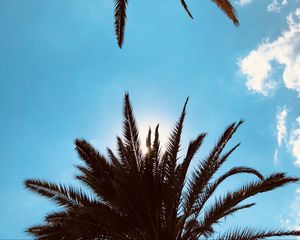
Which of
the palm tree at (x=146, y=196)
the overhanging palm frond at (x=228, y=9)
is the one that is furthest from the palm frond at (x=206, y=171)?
the overhanging palm frond at (x=228, y=9)

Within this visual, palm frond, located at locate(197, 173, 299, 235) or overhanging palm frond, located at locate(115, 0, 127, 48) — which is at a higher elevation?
overhanging palm frond, located at locate(115, 0, 127, 48)

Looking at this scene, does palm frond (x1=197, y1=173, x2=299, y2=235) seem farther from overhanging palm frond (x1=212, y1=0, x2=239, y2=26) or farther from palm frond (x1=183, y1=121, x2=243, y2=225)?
overhanging palm frond (x1=212, y1=0, x2=239, y2=26)

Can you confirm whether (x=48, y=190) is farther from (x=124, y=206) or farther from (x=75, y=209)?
(x=124, y=206)

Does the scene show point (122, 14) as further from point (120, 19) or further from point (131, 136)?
point (131, 136)

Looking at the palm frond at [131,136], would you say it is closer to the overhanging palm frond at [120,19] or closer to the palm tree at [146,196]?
the palm tree at [146,196]

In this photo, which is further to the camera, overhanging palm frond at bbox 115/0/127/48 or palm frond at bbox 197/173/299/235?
palm frond at bbox 197/173/299/235

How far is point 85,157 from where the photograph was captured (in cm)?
1092

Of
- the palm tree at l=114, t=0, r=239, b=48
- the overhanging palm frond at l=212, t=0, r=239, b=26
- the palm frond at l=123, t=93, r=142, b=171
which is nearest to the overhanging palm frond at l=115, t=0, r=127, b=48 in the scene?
the palm tree at l=114, t=0, r=239, b=48

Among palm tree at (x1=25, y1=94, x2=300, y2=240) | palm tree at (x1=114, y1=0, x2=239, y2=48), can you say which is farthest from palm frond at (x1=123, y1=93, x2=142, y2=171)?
palm tree at (x1=114, y1=0, x2=239, y2=48)

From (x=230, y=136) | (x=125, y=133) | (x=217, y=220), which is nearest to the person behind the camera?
(x=217, y=220)

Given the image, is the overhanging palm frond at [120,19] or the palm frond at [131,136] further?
the palm frond at [131,136]

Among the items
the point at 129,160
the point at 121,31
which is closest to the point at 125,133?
the point at 129,160

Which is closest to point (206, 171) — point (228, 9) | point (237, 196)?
point (237, 196)

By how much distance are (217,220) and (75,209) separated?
3603mm
